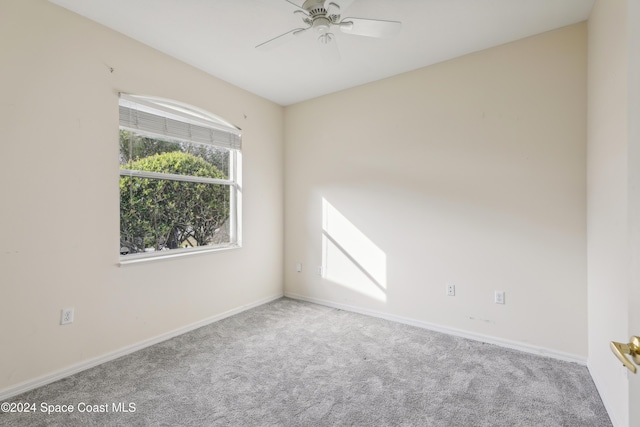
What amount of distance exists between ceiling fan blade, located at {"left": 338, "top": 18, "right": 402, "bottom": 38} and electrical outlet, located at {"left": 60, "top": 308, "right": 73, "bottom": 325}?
277cm

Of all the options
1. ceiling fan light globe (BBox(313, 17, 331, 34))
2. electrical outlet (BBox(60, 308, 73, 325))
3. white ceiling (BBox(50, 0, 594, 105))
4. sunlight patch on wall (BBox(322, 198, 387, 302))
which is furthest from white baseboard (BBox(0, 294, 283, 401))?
ceiling fan light globe (BBox(313, 17, 331, 34))

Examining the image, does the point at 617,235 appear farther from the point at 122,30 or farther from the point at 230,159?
the point at 122,30

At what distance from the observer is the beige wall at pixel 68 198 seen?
1.93 meters

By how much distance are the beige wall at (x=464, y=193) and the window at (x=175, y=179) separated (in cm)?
105

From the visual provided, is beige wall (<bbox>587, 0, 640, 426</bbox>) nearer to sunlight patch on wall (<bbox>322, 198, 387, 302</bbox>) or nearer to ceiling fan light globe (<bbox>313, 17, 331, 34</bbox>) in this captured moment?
ceiling fan light globe (<bbox>313, 17, 331, 34</bbox>)

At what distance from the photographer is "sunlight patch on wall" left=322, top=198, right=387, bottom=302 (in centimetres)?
332

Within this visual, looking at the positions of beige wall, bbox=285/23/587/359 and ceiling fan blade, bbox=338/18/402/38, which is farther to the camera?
beige wall, bbox=285/23/587/359

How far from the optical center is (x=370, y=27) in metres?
1.92

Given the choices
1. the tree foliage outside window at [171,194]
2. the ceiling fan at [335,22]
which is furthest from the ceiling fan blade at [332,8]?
the tree foliage outside window at [171,194]

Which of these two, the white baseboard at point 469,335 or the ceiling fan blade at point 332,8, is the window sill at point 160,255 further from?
the ceiling fan blade at point 332,8

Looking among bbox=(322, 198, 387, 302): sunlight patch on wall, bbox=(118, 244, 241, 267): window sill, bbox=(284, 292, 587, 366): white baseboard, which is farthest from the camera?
bbox=(322, 198, 387, 302): sunlight patch on wall

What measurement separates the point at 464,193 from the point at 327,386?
6.68 feet

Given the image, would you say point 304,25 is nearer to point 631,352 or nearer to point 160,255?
point 160,255

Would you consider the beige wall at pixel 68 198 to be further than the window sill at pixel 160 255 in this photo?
No
